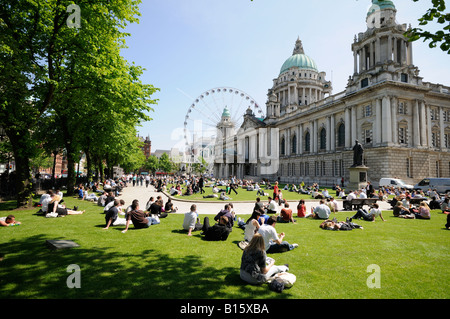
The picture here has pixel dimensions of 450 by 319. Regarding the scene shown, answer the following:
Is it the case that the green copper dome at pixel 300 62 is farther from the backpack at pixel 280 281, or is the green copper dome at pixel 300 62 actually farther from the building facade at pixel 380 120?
the backpack at pixel 280 281

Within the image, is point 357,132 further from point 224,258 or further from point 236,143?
point 236,143

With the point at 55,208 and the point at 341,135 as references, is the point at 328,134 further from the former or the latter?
the point at 55,208

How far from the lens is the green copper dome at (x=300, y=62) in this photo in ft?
295

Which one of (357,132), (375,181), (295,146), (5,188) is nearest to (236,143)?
(295,146)

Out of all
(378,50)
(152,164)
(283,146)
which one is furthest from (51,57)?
→ (152,164)

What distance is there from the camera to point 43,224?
35.6 ft

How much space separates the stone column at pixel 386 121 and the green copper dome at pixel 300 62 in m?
55.1

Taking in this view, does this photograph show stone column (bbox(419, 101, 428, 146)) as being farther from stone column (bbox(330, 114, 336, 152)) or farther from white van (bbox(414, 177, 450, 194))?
stone column (bbox(330, 114, 336, 152))

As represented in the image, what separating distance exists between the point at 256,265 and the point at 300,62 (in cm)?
9607

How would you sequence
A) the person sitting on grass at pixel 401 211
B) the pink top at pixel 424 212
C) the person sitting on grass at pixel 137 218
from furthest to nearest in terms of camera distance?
the person sitting on grass at pixel 401 211, the pink top at pixel 424 212, the person sitting on grass at pixel 137 218

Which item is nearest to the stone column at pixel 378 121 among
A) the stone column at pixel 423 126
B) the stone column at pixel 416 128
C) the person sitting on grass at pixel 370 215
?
the stone column at pixel 416 128

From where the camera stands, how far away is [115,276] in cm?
561

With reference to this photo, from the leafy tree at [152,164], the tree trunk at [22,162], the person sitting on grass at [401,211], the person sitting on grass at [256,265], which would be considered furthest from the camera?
the leafy tree at [152,164]

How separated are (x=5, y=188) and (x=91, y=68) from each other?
593 inches
